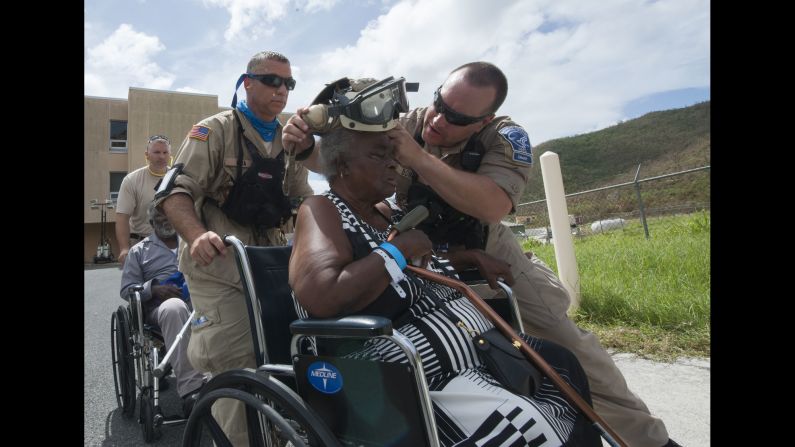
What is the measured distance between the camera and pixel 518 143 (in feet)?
7.14

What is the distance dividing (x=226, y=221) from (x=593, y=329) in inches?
127

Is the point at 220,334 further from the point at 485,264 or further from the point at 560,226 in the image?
the point at 560,226

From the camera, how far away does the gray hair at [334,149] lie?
186 cm

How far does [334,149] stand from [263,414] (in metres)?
0.91

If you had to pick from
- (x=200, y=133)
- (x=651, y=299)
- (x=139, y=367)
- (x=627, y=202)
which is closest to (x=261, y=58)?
(x=200, y=133)

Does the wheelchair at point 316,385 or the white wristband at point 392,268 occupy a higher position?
the white wristband at point 392,268

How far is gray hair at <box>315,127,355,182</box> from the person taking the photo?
1864 millimetres

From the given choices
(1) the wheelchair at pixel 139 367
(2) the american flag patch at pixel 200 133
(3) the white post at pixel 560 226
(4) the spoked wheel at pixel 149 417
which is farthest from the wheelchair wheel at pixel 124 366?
(3) the white post at pixel 560 226

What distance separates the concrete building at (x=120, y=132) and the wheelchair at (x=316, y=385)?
2716 centimetres

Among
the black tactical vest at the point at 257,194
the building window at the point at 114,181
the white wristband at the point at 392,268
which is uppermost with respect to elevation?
the building window at the point at 114,181

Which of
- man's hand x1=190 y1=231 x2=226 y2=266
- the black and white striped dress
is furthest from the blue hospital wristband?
man's hand x1=190 y1=231 x2=226 y2=266

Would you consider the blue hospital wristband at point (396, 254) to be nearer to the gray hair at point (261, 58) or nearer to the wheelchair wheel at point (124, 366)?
the gray hair at point (261, 58)
